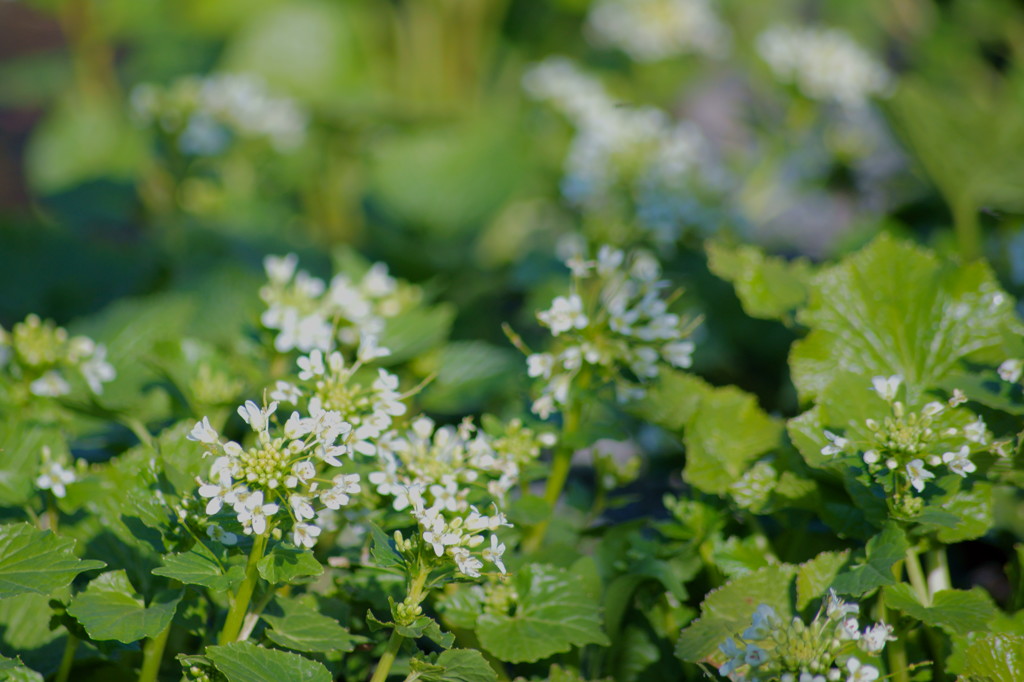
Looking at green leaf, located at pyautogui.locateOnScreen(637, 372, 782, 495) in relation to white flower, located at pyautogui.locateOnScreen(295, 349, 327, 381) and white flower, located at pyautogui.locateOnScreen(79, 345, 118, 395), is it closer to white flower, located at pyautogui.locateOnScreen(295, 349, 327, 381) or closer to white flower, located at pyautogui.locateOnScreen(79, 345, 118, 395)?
white flower, located at pyautogui.locateOnScreen(295, 349, 327, 381)

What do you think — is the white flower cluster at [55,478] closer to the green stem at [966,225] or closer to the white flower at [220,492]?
the white flower at [220,492]

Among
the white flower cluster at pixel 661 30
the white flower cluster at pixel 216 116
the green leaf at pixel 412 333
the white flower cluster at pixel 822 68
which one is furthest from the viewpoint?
the white flower cluster at pixel 661 30

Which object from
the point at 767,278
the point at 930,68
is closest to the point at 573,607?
the point at 767,278

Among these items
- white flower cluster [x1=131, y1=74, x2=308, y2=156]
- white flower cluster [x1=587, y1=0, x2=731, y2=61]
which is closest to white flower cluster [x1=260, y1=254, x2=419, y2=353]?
white flower cluster [x1=131, y1=74, x2=308, y2=156]

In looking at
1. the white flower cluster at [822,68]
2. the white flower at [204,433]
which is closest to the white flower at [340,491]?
the white flower at [204,433]

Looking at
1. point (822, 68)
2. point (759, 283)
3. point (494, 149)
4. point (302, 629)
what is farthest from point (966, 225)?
point (302, 629)

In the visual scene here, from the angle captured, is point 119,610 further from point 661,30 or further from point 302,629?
point 661,30
